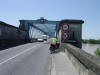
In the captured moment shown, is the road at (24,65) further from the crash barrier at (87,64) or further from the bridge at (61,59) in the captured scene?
the crash barrier at (87,64)

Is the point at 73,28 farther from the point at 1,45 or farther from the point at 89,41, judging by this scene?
the point at 89,41

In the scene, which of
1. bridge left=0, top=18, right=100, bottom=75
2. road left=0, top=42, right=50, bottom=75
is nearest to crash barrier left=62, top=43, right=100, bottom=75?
bridge left=0, top=18, right=100, bottom=75

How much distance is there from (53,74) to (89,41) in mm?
107814

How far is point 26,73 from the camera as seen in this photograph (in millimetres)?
8500

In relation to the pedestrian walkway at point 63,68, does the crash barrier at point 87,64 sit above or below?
above

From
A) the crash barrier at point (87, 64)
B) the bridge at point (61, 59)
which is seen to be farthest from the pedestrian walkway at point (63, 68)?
the crash barrier at point (87, 64)

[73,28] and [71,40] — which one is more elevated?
[73,28]

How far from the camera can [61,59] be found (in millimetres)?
12945

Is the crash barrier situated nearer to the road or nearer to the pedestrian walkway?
the pedestrian walkway

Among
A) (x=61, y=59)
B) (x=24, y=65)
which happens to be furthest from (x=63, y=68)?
(x=61, y=59)

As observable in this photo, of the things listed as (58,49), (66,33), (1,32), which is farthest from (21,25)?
(66,33)

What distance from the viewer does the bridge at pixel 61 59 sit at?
229 inches

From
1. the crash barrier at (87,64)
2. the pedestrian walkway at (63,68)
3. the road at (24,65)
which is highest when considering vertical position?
the crash barrier at (87,64)

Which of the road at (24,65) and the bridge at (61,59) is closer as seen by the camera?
the bridge at (61,59)
